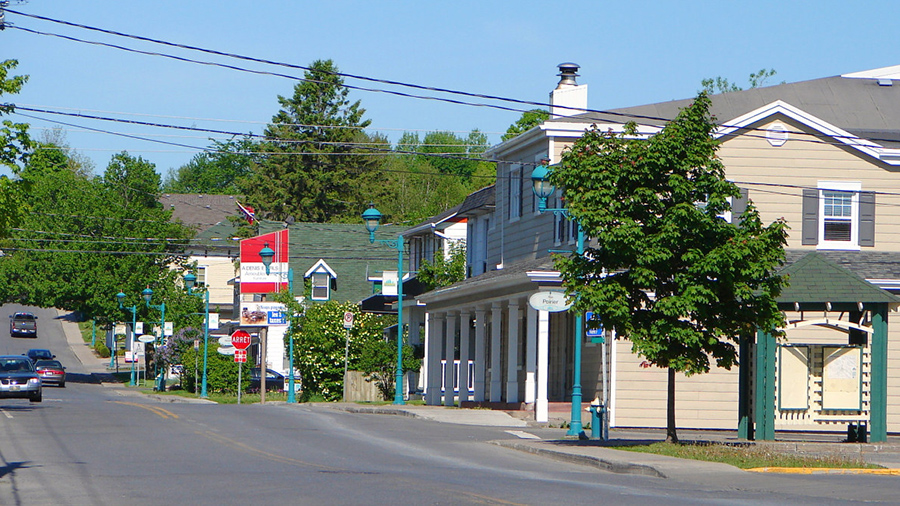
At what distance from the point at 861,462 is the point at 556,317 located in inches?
642

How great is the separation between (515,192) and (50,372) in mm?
31782

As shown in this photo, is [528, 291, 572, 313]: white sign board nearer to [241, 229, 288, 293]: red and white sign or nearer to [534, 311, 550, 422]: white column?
[534, 311, 550, 422]: white column

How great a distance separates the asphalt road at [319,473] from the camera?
13125 millimetres

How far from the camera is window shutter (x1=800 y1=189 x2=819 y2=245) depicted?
1185 inches

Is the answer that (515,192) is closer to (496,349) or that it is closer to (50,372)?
(496,349)

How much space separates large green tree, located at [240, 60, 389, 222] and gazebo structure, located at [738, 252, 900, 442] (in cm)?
6572

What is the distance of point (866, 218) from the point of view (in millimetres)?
30094

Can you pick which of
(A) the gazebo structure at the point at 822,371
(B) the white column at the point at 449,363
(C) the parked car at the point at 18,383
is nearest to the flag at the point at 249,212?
(C) the parked car at the point at 18,383

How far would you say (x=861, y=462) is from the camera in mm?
17922

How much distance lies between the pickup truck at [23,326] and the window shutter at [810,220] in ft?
244

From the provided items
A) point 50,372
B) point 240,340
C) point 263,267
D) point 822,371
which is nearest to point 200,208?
point 263,267

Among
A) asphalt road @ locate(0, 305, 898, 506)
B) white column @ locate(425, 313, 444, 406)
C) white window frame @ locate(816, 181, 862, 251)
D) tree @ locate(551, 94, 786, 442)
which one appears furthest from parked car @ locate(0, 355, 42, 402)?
white window frame @ locate(816, 181, 862, 251)

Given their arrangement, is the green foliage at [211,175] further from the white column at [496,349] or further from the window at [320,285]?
the white column at [496,349]

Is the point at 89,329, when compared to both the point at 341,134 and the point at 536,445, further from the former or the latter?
the point at 536,445
